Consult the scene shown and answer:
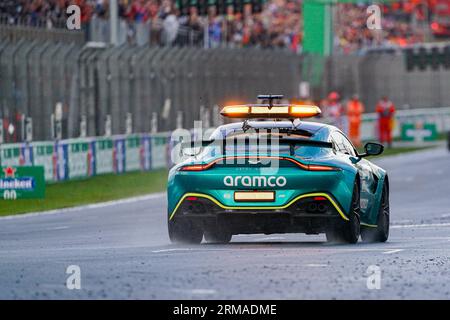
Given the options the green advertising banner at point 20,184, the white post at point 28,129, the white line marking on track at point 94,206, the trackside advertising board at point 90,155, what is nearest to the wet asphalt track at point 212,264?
the white line marking on track at point 94,206

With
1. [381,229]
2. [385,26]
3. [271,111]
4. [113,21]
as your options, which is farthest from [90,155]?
[385,26]

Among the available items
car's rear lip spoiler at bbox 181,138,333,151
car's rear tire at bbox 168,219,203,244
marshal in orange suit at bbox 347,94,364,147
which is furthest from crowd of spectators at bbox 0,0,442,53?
car's rear lip spoiler at bbox 181,138,333,151

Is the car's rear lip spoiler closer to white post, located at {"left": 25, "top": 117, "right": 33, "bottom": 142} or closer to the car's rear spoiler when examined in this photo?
the car's rear spoiler

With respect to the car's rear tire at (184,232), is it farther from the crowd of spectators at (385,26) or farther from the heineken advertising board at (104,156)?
the crowd of spectators at (385,26)

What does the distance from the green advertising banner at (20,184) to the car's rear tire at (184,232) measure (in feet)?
37.3

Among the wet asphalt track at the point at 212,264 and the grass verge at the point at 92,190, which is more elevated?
the wet asphalt track at the point at 212,264

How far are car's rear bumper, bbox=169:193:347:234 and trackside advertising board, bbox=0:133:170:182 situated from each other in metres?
12.9

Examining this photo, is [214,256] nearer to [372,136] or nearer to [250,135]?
[250,135]

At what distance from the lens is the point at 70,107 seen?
34.2 metres

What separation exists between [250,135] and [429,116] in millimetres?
45335

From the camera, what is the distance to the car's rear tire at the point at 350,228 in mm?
15758

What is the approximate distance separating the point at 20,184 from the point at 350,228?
12.5 metres

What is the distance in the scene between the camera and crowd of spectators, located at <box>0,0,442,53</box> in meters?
33.8
